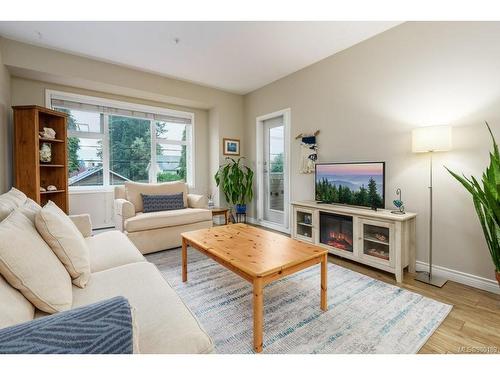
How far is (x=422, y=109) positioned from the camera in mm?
2365

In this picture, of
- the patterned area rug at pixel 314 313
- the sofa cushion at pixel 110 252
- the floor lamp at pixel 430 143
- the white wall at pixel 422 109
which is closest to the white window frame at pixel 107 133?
the sofa cushion at pixel 110 252

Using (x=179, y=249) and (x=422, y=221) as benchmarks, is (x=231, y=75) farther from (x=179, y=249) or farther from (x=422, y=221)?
(x=422, y=221)

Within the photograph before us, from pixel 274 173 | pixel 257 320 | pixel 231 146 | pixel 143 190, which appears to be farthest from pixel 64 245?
pixel 231 146

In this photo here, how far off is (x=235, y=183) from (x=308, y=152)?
1.48 meters

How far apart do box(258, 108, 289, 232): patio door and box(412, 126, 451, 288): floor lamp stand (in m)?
2.00

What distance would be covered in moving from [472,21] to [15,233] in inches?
136

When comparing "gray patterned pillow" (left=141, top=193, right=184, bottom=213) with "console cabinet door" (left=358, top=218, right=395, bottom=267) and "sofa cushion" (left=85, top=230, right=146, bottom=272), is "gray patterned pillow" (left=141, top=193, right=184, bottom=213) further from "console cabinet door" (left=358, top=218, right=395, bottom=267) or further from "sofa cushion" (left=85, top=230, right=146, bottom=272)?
"console cabinet door" (left=358, top=218, right=395, bottom=267)

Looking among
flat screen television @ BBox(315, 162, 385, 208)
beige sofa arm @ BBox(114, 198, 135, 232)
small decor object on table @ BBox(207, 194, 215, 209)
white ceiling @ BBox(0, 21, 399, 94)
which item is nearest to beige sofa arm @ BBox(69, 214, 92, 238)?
beige sofa arm @ BBox(114, 198, 135, 232)

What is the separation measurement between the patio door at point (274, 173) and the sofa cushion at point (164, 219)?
4.47 ft

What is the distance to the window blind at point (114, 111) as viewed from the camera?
3505 millimetres

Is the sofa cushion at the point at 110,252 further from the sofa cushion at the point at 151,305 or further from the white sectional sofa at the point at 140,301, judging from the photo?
the sofa cushion at the point at 151,305

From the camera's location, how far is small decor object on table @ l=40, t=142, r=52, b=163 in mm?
3022

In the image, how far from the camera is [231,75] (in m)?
3.77

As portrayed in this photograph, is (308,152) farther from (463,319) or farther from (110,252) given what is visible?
(110,252)
